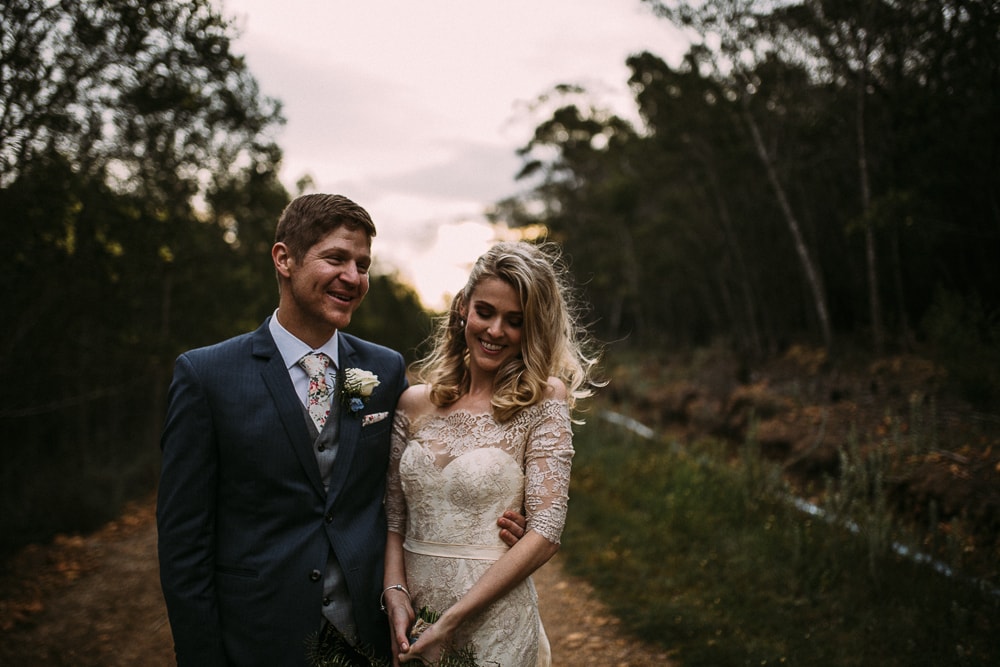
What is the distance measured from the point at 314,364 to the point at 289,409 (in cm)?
24

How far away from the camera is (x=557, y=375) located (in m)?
2.94

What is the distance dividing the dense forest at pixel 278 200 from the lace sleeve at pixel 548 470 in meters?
1.74

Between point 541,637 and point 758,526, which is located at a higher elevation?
point 541,637

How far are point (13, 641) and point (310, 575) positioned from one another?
490 centimetres

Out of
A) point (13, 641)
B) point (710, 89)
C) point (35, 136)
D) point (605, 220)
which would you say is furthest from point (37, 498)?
point (605, 220)

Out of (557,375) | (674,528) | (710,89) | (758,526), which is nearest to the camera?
(557,375)

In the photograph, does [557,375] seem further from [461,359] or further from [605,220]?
[605,220]

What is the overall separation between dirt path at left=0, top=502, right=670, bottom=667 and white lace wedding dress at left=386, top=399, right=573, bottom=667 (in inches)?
101

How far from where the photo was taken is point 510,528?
2500 mm

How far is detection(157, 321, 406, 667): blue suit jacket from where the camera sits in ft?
7.15

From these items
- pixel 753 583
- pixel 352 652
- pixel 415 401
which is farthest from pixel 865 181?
pixel 352 652

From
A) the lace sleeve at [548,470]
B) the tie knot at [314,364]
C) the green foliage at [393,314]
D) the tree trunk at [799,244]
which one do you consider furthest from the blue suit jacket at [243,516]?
the green foliage at [393,314]

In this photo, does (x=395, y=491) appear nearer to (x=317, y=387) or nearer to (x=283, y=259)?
(x=317, y=387)

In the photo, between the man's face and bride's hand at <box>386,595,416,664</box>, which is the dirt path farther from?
the man's face
